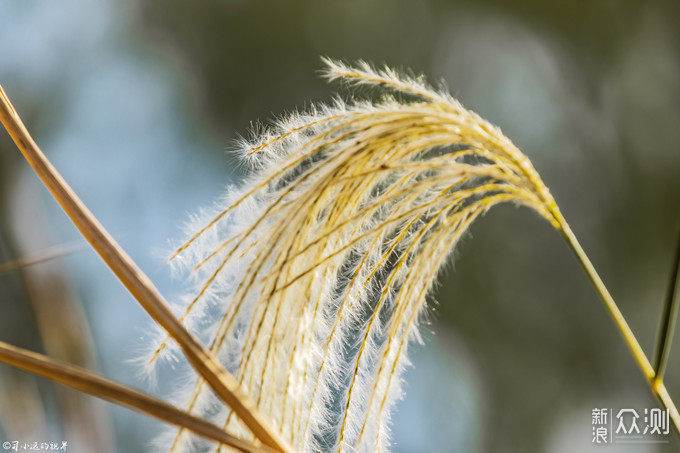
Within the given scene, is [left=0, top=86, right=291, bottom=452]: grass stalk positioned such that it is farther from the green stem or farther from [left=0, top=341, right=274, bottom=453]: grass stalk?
the green stem

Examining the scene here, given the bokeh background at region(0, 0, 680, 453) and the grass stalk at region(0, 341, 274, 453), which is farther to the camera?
the bokeh background at region(0, 0, 680, 453)

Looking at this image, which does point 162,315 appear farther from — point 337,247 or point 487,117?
point 487,117

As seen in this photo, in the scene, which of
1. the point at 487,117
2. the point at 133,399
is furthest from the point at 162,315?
the point at 487,117

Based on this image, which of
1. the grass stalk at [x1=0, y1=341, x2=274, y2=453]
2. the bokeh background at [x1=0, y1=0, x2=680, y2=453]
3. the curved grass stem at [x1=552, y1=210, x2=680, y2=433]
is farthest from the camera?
the bokeh background at [x1=0, y1=0, x2=680, y2=453]

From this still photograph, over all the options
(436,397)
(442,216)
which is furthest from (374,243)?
(436,397)

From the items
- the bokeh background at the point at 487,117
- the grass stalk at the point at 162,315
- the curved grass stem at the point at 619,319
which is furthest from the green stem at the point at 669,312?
the bokeh background at the point at 487,117

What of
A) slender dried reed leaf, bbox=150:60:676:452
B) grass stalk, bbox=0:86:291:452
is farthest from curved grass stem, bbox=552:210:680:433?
grass stalk, bbox=0:86:291:452

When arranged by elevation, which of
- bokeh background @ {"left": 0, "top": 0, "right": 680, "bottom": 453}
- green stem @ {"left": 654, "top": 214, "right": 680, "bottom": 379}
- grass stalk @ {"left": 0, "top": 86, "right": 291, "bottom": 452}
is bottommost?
grass stalk @ {"left": 0, "top": 86, "right": 291, "bottom": 452}
